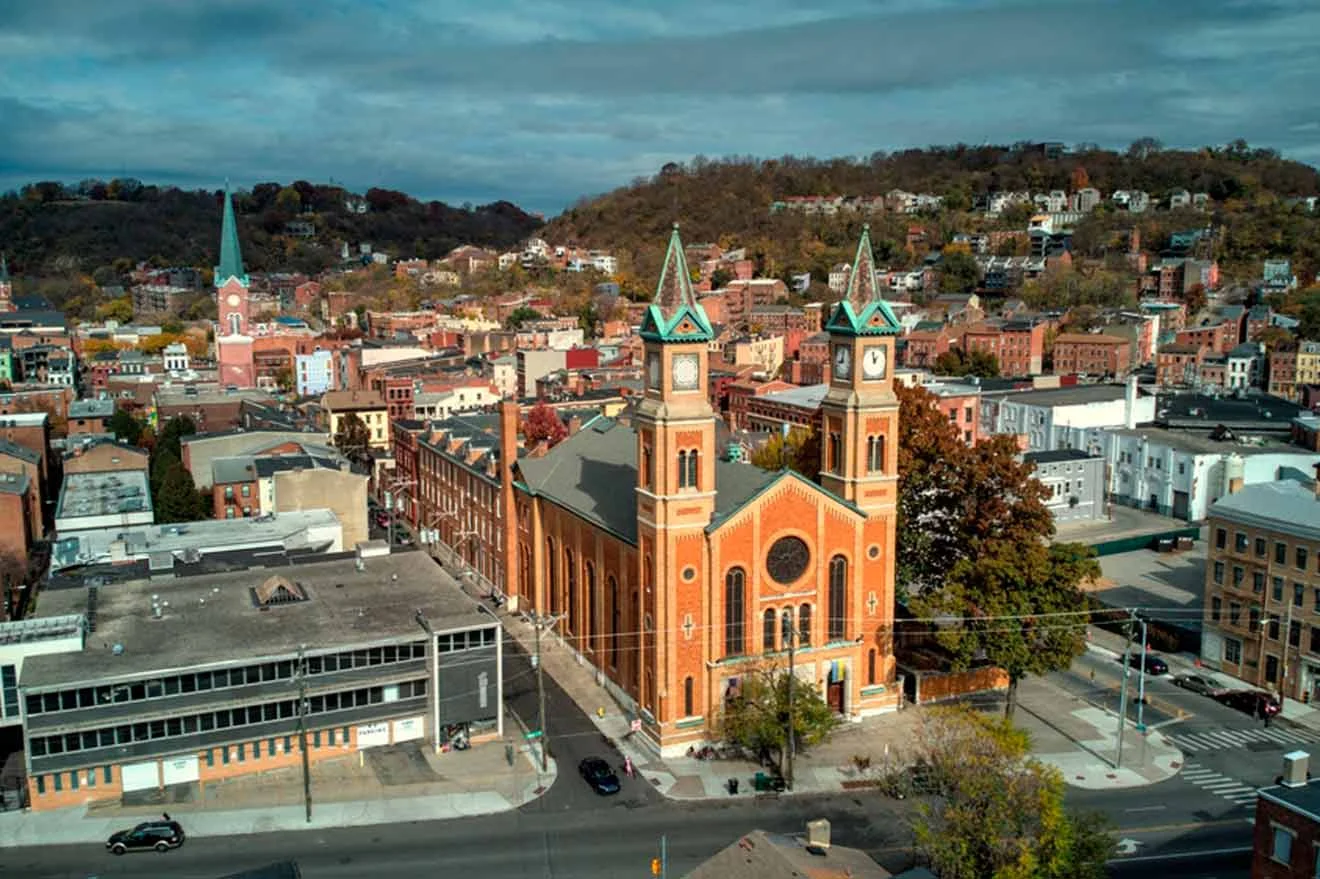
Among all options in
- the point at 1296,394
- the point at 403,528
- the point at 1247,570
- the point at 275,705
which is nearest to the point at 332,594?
the point at 275,705

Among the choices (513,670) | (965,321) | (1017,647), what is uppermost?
(965,321)

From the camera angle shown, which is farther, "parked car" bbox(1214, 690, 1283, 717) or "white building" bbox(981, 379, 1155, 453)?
"white building" bbox(981, 379, 1155, 453)

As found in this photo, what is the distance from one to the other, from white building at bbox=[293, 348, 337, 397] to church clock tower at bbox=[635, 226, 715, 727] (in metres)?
112

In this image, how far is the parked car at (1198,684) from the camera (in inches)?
2178

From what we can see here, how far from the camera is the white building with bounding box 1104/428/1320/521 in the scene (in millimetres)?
84750

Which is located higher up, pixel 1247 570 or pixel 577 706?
pixel 1247 570

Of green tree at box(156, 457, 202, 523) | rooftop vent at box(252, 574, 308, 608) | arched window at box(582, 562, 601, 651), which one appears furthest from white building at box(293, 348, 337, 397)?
arched window at box(582, 562, 601, 651)

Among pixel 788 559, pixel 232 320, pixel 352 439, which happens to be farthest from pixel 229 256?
pixel 788 559

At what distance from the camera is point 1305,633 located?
5362 centimetres

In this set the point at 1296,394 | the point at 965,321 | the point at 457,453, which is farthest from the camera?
the point at 965,321

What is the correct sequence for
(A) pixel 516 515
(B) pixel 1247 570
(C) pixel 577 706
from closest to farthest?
(C) pixel 577 706
(B) pixel 1247 570
(A) pixel 516 515

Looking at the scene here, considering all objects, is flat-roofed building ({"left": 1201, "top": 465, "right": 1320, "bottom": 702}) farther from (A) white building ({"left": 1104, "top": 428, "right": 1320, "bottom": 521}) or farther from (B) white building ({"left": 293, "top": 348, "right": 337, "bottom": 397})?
(B) white building ({"left": 293, "top": 348, "right": 337, "bottom": 397})

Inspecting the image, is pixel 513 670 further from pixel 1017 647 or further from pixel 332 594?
pixel 1017 647

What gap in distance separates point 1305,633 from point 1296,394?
3484 inches
